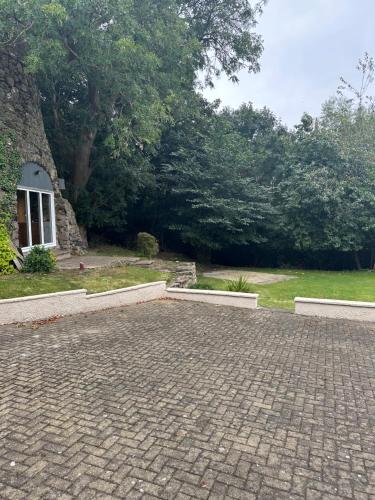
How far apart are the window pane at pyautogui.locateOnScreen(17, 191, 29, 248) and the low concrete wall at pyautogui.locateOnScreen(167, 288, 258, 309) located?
5616 millimetres

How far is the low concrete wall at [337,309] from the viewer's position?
7.75 m

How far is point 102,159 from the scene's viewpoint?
1719 cm

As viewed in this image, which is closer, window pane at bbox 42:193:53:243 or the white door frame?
the white door frame

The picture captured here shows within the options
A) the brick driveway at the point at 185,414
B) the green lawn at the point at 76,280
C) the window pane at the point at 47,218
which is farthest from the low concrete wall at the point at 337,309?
the window pane at the point at 47,218

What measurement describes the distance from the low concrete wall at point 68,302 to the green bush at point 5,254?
2.86 metres

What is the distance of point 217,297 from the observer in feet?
29.9

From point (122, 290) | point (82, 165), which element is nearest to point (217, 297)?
point (122, 290)

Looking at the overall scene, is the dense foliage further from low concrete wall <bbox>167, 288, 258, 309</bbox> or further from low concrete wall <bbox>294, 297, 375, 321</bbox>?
low concrete wall <bbox>294, 297, 375, 321</bbox>

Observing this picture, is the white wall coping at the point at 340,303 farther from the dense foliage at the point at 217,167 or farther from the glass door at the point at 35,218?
the glass door at the point at 35,218

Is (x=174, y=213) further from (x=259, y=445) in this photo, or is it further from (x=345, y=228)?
(x=259, y=445)

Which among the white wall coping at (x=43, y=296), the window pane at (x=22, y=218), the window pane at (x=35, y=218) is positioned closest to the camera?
the white wall coping at (x=43, y=296)

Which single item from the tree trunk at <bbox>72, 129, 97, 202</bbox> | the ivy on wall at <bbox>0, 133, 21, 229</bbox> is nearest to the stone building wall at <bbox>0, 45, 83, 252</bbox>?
the ivy on wall at <bbox>0, 133, 21, 229</bbox>

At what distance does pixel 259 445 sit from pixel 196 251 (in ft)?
55.2

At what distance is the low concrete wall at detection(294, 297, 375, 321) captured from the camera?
305 inches
